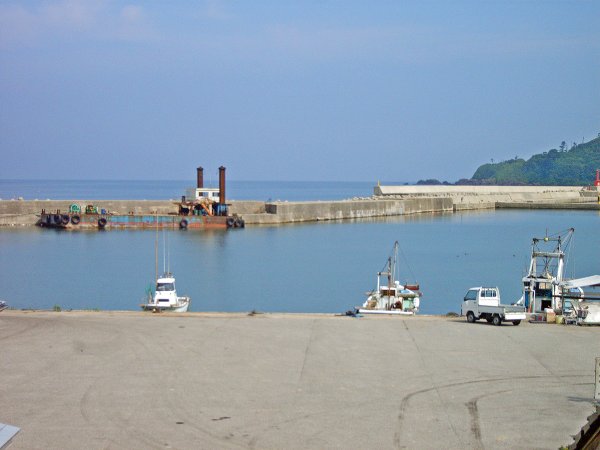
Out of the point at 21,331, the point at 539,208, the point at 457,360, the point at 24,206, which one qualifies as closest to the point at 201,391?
the point at 457,360

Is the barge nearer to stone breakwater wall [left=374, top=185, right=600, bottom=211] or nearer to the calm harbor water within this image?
the calm harbor water

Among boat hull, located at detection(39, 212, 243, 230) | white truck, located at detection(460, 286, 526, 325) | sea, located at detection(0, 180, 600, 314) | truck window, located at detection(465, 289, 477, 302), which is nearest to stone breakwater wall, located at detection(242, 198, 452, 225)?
sea, located at detection(0, 180, 600, 314)

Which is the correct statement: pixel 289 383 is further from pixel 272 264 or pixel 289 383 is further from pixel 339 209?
pixel 339 209

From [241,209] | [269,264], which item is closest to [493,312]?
[269,264]

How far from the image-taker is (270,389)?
36.1 feet

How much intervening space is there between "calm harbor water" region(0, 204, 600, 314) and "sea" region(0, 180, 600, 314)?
5 centimetres

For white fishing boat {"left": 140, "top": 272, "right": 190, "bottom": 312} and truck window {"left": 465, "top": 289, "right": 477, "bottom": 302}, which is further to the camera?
white fishing boat {"left": 140, "top": 272, "right": 190, "bottom": 312}

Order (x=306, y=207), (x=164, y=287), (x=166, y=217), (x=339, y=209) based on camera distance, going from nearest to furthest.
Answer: (x=164, y=287)
(x=166, y=217)
(x=306, y=207)
(x=339, y=209)

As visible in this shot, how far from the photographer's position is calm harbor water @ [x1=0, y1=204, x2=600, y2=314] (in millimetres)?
29656

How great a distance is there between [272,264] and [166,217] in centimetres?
2238

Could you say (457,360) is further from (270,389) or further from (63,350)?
(63,350)

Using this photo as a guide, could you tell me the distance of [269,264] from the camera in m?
40.0

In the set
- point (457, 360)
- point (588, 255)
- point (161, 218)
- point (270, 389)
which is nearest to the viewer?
point (270, 389)

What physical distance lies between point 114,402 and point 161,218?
167 feet
